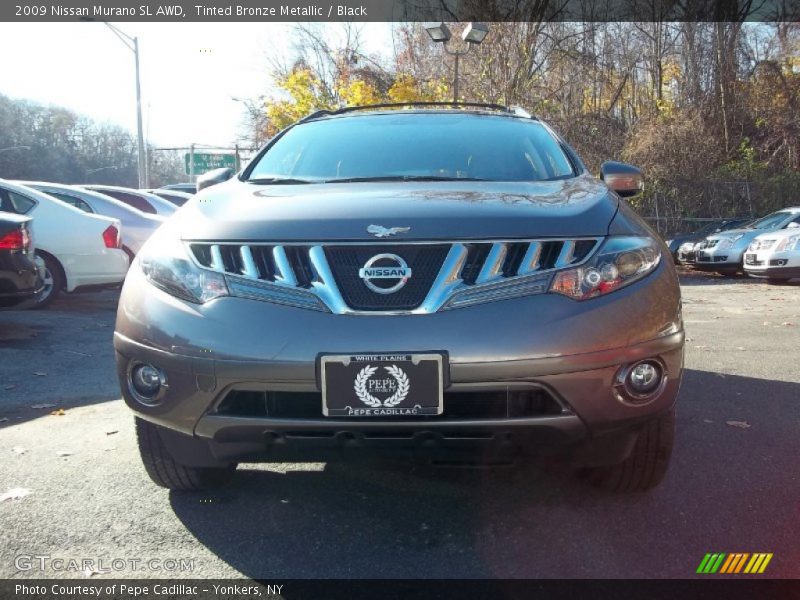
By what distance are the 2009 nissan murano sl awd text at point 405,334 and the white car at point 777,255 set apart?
11.3 m

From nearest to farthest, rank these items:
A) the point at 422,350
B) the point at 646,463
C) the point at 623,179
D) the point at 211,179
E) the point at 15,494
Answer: the point at 422,350, the point at 646,463, the point at 15,494, the point at 623,179, the point at 211,179

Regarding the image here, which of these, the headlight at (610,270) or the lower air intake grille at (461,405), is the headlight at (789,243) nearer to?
the headlight at (610,270)

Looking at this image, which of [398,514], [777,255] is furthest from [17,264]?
[777,255]

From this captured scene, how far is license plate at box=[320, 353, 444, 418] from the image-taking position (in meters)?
2.35

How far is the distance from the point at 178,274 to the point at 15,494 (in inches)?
52.7

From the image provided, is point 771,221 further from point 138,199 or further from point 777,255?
point 138,199

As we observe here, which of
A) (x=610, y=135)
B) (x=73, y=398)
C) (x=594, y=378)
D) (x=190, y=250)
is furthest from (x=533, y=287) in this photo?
(x=610, y=135)

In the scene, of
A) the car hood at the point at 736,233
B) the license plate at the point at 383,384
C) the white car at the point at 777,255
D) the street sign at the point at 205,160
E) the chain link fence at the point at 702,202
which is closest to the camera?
the license plate at the point at 383,384

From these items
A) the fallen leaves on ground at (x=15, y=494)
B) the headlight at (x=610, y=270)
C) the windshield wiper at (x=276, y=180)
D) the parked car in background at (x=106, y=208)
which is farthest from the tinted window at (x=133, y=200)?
the headlight at (x=610, y=270)

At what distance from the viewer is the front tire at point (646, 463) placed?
2783 millimetres

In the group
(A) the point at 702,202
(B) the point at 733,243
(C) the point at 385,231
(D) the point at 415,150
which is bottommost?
(B) the point at 733,243

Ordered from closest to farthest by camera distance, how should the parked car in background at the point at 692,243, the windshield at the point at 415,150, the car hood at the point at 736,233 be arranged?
the windshield at the point at 415,150, the car hood at the point at 736,233, the parked car in background at the point at 692,243

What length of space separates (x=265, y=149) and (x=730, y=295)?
375 inches

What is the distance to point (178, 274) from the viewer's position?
2611mm
